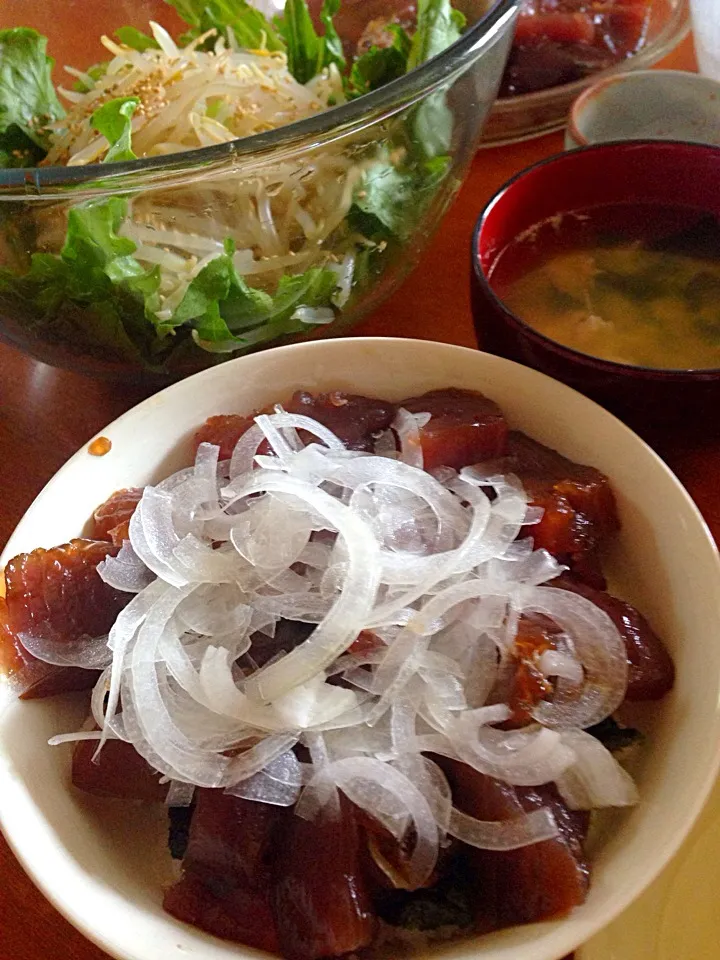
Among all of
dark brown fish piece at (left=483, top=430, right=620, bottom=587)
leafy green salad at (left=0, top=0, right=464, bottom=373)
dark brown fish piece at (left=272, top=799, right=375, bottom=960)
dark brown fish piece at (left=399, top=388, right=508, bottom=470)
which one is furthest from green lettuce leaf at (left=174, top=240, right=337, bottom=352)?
dark brown fish piece at (left=272, top=799, right=375, bottom=960)

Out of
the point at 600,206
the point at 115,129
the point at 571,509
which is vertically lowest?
the point at 571,509

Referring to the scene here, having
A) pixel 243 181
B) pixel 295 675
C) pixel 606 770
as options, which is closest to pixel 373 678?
pixel 295 675

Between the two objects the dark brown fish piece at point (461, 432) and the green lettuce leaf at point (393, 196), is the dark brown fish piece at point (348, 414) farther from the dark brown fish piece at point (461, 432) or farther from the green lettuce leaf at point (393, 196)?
the green lettuce leaf at point (393, 196)

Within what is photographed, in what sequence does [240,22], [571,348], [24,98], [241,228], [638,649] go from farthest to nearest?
[240,22] < [24,98] < [241,228] < [571,348] < [638,649]

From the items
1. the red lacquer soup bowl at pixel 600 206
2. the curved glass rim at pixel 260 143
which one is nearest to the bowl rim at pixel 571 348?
the red lacquer soup bowl at pixel 600 206

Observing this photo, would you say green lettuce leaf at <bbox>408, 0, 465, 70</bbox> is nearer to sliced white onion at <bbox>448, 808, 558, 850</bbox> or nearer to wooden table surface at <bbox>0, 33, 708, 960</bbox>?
wooden table surface at <bbox>0, 33, 708, 960</bbox>

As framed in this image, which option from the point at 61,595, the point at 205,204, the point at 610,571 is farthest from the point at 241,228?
the point at 610,571

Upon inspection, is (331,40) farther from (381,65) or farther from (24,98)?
(24,98)
